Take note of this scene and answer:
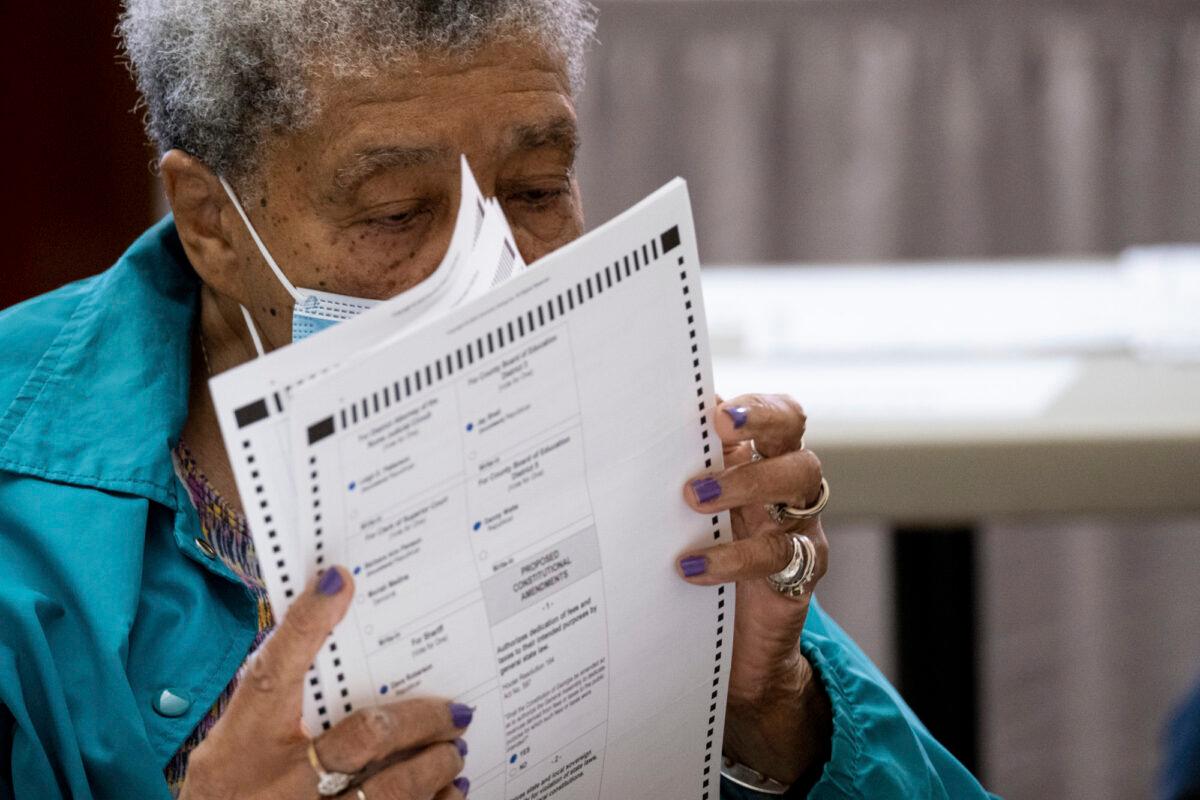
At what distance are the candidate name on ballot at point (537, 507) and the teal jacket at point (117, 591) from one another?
0.90ft

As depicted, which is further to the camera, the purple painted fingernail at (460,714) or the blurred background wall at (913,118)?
the blurred background wall at (913,118)

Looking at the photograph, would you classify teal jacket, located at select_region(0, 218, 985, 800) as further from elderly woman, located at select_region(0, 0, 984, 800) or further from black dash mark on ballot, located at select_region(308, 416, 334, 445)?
black dash mark on ballot, located at select_region(308, 416, 334, 445)

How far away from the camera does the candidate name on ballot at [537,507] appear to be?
86 cm

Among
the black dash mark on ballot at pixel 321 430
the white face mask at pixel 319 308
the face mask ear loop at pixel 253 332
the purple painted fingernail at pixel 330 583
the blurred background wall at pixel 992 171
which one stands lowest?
the blurred background wall at pixel 992 171

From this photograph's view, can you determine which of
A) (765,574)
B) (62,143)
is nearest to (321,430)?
(765,574)

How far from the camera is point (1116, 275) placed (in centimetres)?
244

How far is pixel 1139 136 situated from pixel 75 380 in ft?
10.5

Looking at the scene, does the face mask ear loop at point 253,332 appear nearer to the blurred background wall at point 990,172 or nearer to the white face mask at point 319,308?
the white face mask at point 319,308

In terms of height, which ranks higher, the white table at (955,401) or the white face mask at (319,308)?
the white face mask at (319,308)

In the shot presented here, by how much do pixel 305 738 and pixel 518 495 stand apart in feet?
0.68

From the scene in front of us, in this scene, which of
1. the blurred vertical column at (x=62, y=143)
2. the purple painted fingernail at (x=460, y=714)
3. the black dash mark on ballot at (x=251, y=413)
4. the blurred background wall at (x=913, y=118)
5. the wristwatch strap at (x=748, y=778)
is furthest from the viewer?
the blurred background wall at (x=913, y=118)

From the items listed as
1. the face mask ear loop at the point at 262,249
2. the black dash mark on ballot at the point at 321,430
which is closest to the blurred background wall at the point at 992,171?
the face mask ear loop at the point at 262,249

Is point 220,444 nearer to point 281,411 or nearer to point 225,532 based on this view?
point 225,532

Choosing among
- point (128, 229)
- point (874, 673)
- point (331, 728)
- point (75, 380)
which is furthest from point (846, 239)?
point (331, 728)
